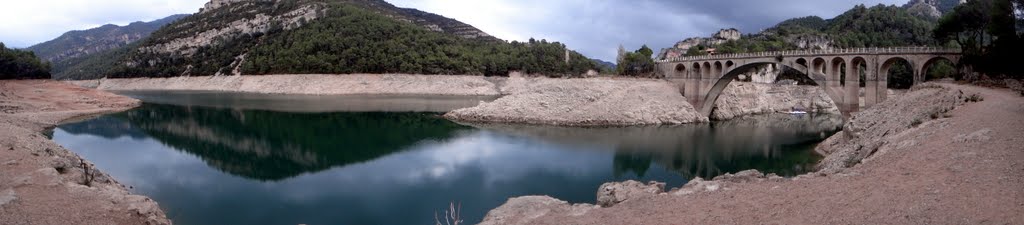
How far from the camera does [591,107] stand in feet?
159

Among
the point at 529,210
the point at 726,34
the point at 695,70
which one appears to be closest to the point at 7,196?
the point at 529,210

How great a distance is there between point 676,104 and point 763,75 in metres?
40.6

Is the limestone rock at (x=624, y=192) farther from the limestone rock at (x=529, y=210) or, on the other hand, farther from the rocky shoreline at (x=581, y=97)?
the rocky shoreline at (x=581, y=97)

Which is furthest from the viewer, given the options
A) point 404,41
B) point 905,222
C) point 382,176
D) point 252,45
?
point 252,45

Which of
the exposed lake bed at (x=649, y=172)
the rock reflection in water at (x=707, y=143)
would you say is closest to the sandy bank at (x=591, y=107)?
the rock reflection in water at (x=707, y=143)

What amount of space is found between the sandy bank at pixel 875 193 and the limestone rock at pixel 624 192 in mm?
30

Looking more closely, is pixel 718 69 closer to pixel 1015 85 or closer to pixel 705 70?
pixel 705 70

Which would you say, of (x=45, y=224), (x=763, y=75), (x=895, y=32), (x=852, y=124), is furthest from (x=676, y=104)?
(x=895, y=32)

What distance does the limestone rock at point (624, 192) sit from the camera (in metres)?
16.5

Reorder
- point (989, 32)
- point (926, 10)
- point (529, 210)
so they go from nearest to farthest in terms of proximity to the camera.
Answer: point (529, 210) → point (989, 32) → point (926, 10)

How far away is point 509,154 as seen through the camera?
3262 centimetres

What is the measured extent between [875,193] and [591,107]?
117 ft

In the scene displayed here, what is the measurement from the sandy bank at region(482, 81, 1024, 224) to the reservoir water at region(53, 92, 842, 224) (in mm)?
5031

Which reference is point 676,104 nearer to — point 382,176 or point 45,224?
point 382,176
